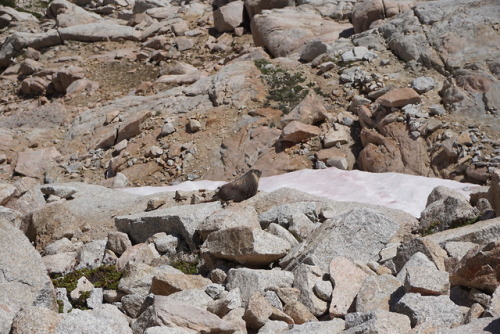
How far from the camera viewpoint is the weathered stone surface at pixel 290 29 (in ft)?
82.0

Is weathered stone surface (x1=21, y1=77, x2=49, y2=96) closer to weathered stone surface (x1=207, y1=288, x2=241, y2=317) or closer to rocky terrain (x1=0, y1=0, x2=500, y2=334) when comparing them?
rocky terrain (x1=0, y1=0, x2=500, y2=334)

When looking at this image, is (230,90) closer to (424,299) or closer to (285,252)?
(285,252)

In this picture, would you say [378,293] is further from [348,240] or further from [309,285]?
[348,240]

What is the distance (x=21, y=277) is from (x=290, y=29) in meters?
19.7

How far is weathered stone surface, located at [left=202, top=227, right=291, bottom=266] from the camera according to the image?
29.7 feet

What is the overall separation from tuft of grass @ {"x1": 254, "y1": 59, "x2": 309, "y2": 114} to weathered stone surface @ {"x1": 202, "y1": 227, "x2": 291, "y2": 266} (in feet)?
36.0

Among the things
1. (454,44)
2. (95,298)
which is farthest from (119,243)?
(454,44)

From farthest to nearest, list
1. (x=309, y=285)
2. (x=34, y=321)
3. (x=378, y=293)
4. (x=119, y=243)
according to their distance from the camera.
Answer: (x=119, y=243) < (x=309, y=285) < (x=378, y=293) < (x=34, y=321)

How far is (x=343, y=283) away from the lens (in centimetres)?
768

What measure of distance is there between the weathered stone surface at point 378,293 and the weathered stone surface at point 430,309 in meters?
0.45

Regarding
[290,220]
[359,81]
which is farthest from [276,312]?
[359,81]

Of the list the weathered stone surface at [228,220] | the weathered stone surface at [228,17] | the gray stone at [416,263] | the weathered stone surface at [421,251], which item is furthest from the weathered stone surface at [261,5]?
the gray stone at [416,263]

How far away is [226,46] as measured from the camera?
2933cm

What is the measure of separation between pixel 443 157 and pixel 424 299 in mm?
10750
